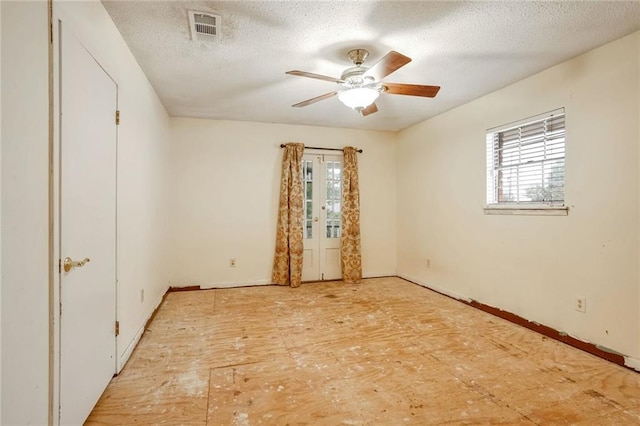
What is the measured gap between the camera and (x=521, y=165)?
3221 millimetres

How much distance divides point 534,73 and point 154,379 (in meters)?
4.00

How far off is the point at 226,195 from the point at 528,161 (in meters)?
3.69

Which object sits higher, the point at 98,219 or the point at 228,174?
the point at 228,174

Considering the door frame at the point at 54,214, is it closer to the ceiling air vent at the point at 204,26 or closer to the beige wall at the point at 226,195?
the ceiling air vent at the point at 204,26

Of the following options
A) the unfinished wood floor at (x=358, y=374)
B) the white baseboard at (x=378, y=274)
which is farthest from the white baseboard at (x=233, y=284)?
the white baseboard at (x=378, y=274)

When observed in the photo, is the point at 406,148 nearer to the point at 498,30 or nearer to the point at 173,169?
the point at 498,30

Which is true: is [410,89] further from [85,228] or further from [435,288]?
[435,288]

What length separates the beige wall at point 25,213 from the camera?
3.52 ft

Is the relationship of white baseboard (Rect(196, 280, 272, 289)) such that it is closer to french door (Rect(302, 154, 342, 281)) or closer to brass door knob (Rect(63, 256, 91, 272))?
french door (Rect(302, 154, 342, 281))

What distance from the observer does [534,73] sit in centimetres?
298

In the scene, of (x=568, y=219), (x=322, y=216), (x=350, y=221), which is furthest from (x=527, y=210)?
(x=322, y=216)

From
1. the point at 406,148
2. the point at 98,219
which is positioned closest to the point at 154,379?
the point at 98,219

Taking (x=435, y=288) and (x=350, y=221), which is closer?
(x=435, y=288)

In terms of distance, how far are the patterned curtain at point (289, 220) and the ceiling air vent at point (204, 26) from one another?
238 centimetres
